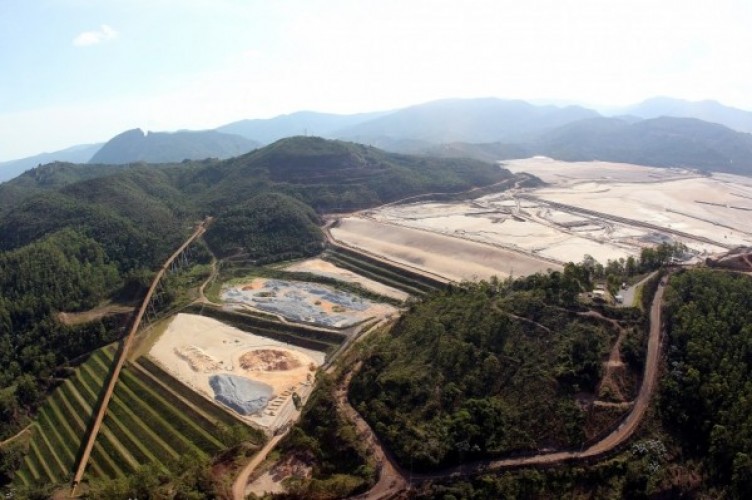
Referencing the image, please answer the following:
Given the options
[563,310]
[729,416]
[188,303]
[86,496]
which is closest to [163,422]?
[86,496]

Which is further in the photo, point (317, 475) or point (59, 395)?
point (59, 395)

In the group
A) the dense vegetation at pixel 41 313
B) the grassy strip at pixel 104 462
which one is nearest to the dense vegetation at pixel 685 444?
the grassy strip at pixel 104 462

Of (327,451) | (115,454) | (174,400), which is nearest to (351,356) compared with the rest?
(327,451)

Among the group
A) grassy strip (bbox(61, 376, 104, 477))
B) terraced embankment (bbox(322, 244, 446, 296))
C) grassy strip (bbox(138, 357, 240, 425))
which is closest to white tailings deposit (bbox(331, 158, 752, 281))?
terraced embankment (bbox(322, 244, 446, 296))

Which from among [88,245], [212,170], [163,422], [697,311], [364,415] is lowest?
[163,422]

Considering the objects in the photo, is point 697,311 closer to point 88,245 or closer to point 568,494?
point 568,494
